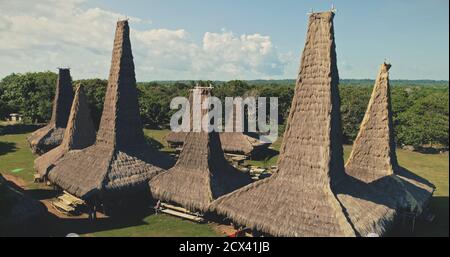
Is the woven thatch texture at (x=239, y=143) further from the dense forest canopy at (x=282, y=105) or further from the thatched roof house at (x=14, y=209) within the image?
the thatched roof house at (x=14, y=209)

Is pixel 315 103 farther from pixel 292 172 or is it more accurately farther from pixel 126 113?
pixel 126 113

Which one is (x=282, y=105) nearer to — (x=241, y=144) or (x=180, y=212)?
(x=241, y=144)

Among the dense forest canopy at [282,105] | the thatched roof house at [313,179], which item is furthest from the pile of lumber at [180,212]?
the dense forest canopy at [282,105]

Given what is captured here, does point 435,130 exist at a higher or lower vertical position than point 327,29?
lower

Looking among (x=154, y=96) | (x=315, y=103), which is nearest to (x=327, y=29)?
(x=315, y=103)

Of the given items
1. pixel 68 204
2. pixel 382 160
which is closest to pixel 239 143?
pixel 382 160
